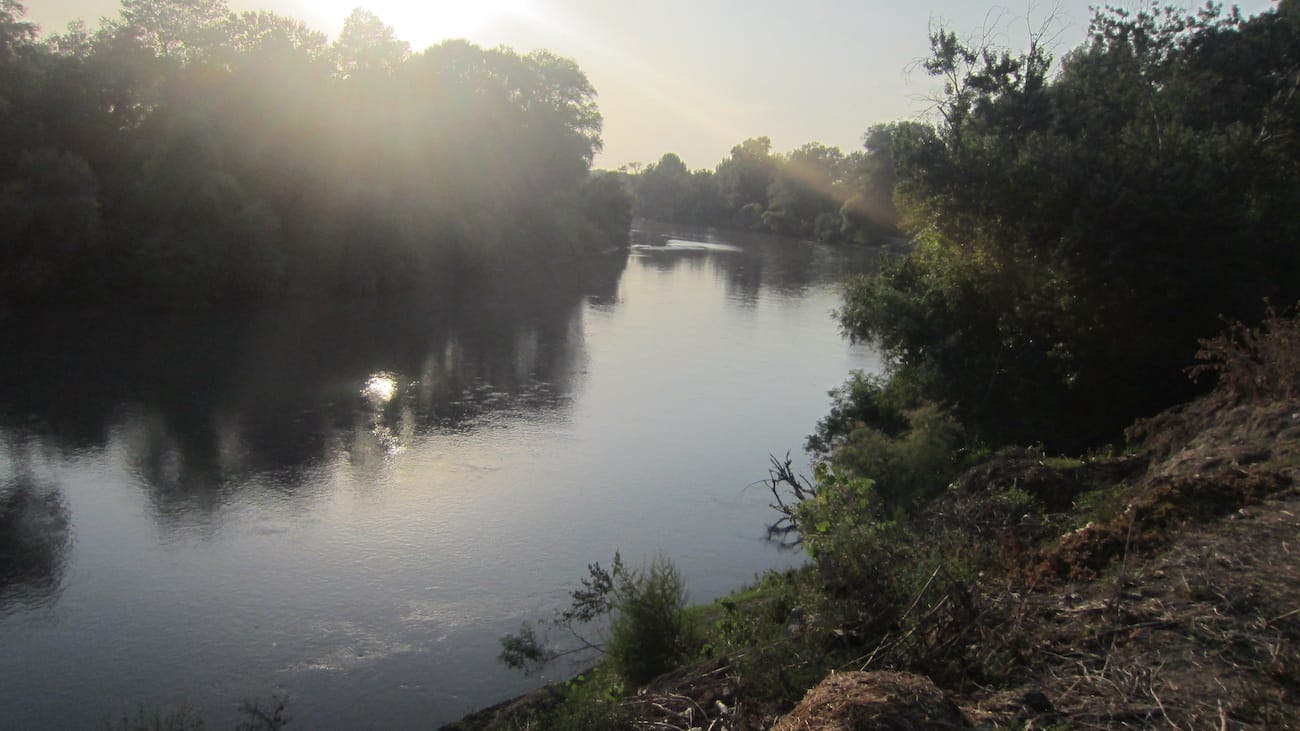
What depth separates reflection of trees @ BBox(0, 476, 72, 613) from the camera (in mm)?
13031

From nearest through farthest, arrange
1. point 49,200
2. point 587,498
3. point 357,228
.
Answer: point 587,498, point 49,200, point 357,228

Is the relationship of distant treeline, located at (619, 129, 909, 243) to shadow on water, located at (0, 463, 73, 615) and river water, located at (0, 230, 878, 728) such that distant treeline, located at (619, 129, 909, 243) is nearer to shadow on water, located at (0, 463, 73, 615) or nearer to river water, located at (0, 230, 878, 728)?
river water, located at (0, 230, 878, 728)

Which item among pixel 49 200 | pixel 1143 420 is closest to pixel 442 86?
pixel 49 200

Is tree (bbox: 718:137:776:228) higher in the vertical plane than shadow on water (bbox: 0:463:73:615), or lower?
higher

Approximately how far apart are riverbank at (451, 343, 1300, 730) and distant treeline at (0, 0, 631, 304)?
102 feet

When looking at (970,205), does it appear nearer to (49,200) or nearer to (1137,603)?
(1137,603)

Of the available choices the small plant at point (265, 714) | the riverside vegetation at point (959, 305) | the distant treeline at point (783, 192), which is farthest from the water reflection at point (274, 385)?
the distant treeline at point (783, 192)

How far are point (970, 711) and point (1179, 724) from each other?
42.4 inches

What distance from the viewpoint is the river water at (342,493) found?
37.8 feet

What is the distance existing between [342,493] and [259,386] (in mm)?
8943

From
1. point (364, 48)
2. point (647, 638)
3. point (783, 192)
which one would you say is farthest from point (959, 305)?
point (783, 192)

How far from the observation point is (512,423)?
22797mm

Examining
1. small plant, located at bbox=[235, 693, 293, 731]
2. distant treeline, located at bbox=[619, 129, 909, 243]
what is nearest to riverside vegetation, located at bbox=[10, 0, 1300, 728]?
small plant, located at bbox=[235, 693, 293, 731]

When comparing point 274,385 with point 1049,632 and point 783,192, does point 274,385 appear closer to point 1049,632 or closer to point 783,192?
point 1049,632
